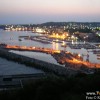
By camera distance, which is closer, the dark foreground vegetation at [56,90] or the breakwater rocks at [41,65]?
the dark foreground vegetation at [56,90]

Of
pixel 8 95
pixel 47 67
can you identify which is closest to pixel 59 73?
pixel 47 67

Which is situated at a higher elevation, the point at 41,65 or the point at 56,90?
the point at 56,90

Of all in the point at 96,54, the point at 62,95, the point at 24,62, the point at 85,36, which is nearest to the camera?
the point at 62,95

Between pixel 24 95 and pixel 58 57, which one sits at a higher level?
pixel 24 95

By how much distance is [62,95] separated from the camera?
2623 mm

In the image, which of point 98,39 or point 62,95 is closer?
point 62,95

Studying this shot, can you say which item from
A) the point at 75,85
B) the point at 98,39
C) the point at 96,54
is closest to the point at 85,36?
the point at 98,39

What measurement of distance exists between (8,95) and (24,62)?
19.6 ft

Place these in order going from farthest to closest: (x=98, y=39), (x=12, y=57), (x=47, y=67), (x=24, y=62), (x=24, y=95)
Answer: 1. (x=98, y=39)
2. (x=12, y=57)
3. (x=24, y=62)
4. (x=47, y=67)
5. (x=24, y=95)

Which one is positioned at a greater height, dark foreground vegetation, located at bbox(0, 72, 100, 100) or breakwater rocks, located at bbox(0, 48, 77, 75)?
dark foreground vegetation, located at bbox(0, 72, 100, 100)

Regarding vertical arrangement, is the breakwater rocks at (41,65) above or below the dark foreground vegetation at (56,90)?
below

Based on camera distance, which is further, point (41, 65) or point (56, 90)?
point (41, 65)

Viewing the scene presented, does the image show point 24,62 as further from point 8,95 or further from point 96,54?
point 8,95

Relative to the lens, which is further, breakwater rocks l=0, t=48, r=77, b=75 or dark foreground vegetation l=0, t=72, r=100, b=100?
breakwater rocks l=0, t=48, r=77, b=75
